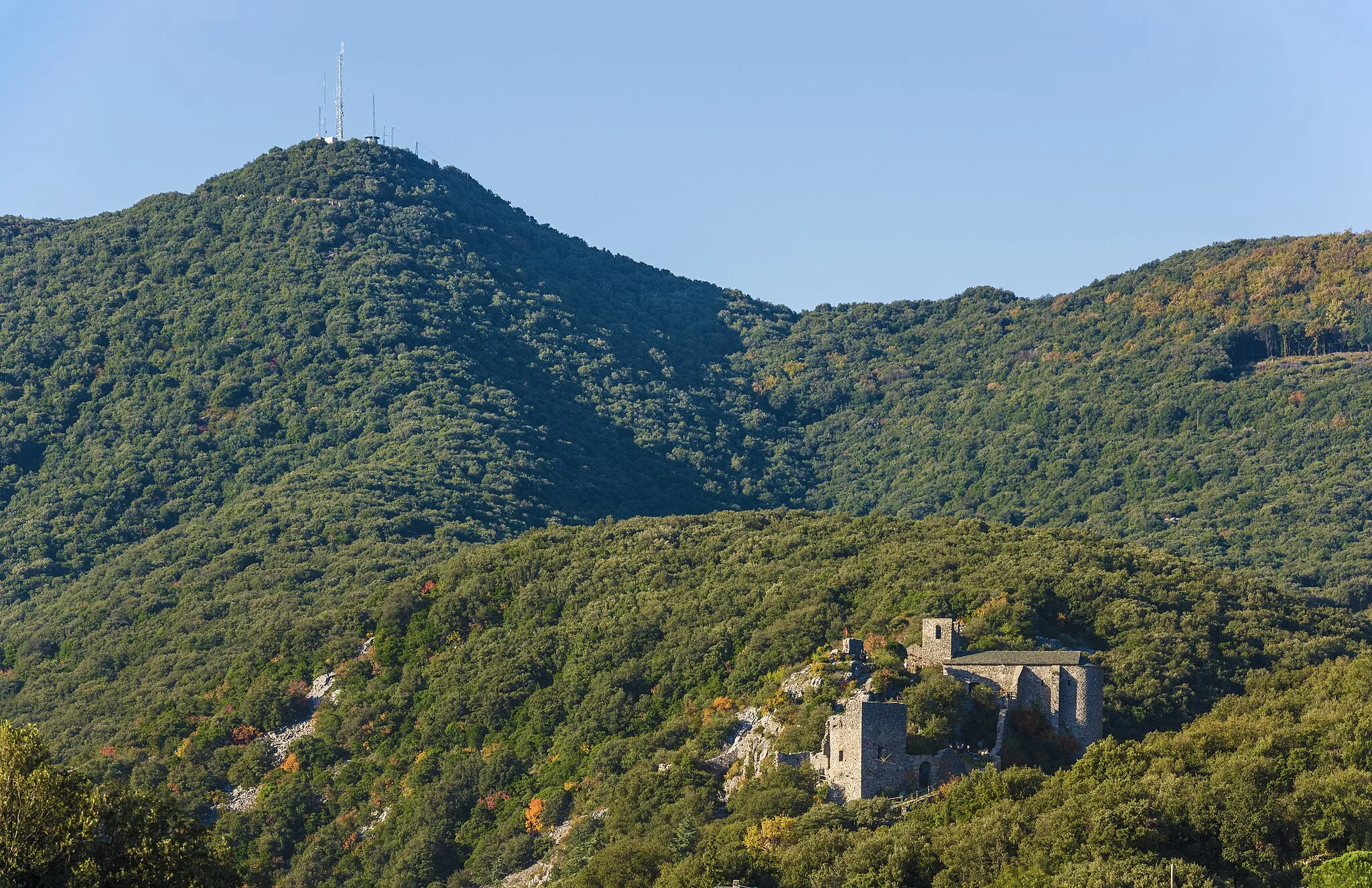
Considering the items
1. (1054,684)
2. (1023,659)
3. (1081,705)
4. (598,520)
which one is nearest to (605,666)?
(1023,659)

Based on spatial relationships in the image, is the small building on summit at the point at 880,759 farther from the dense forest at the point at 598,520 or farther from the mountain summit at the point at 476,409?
the mountain summit at the point at 476,409

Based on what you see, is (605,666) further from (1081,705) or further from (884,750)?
(884,750)

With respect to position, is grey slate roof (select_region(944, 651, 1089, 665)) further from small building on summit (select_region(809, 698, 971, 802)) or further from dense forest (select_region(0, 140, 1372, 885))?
small building on summit (select_region(809, 698, 971, 802))

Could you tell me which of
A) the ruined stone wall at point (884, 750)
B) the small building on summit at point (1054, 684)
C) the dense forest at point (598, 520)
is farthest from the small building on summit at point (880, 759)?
the small building on summit at point (1054, 684)

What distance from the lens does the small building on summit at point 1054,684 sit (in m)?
61.3

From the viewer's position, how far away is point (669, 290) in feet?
619

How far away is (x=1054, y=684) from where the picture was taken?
61.6m

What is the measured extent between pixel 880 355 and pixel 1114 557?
296ft

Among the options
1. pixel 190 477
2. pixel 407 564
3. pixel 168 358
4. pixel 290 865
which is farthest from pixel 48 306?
pixel 290 865

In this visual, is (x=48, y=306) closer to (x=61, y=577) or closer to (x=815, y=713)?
(x=61, y=577)

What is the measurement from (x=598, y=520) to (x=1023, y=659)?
1961 inches

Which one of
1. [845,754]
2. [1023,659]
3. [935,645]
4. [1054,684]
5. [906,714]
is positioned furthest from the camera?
[935,645]

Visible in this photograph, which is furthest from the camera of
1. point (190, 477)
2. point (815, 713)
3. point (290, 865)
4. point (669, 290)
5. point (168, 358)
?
point (669, 290)

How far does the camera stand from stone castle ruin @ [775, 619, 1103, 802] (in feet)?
190
